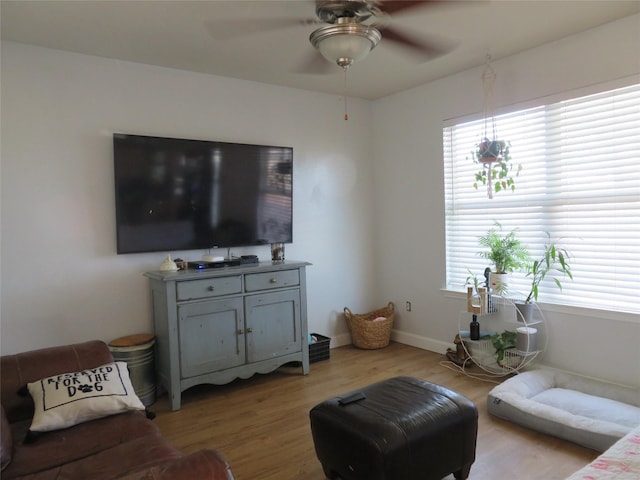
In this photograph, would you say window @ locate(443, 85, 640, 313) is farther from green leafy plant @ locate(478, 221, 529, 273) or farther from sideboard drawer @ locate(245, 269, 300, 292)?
sideboard drawer @ locate(245, 269, 300, 292)

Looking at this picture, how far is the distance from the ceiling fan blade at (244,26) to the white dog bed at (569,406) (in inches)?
106

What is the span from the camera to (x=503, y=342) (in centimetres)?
352

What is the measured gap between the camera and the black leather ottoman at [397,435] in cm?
192

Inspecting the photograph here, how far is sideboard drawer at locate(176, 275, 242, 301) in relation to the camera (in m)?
3.14

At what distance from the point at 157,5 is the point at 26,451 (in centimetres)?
239

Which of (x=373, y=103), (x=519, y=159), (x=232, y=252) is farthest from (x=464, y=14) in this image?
(x=232, y=252)

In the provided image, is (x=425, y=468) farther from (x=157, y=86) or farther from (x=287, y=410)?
(x=157, y=86)

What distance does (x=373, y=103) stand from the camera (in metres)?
4.87

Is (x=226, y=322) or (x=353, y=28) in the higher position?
(x=353, y=28)

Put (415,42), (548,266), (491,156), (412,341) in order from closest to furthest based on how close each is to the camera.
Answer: (415,42)
(548,266)
(491,156)
(412,341)

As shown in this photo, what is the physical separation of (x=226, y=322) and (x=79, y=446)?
60.7 inches

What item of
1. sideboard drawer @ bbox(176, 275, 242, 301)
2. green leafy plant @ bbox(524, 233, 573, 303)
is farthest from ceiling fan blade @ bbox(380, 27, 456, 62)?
sideboard drawer @ bbox(176, 275, 242, 301)

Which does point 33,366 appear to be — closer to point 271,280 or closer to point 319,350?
point 271,280

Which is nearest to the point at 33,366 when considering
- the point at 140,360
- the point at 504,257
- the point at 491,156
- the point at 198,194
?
the point at 140,360
